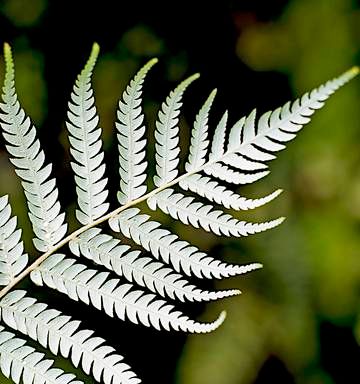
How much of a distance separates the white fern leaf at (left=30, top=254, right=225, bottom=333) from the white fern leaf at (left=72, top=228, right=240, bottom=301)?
0.04ft

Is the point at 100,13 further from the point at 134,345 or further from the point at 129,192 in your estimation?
the point at 129,192

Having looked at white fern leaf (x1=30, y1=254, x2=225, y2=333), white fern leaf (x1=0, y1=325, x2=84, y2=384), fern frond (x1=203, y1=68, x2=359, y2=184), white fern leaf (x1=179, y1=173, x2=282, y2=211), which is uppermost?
fern frond (x1=203, y1=68, x2=359, y2=184)

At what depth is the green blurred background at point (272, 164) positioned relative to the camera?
6.66ft

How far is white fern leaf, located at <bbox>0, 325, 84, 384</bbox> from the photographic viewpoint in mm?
947

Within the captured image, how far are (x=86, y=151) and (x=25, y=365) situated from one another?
0.83 feet

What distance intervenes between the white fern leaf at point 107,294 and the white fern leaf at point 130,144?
10 cm

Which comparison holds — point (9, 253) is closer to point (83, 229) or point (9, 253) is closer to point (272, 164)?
point (83, 229)

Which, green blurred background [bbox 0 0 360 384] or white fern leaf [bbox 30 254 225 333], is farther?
green blurred background [bbox 0 0 360 384]

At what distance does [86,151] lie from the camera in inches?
38.7

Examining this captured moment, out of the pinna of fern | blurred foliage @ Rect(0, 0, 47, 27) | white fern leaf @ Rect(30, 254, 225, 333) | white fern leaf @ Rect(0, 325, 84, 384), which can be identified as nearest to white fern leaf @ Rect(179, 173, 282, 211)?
the pinna of fern

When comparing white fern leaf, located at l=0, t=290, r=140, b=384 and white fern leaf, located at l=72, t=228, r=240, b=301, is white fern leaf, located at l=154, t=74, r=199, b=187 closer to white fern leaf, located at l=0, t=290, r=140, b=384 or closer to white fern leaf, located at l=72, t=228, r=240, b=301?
white fern leaf, located at l=72, t=228, r=240, b=301

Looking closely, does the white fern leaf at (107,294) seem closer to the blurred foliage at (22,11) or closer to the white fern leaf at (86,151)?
the white fern leaf at (86,151)

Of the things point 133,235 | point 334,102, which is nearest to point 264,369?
Result: point 334,102

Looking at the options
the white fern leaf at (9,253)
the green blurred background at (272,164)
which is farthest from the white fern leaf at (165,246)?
the green blurred background at (272,164)
